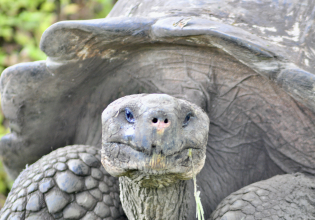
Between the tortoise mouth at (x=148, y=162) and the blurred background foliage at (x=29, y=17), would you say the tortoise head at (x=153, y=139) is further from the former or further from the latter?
the blurred background foliage at (x=29, y=17)

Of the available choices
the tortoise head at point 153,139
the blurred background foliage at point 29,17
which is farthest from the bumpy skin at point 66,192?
the blurred background foliage at point 29,17

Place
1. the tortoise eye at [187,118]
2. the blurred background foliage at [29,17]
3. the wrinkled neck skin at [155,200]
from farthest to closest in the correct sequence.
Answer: the blurred background foliage at [29,17] < the wrinkled neck skin at [155,200] < the tortoise eye at [187,118]

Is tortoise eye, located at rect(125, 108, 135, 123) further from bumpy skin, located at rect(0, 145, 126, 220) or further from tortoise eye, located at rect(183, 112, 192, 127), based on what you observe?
bumpy skin, located at rect(0, 145, 126, 220)

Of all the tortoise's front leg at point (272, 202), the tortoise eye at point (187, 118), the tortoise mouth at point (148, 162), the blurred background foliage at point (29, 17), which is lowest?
the blurred background foliage at point (29, 17)

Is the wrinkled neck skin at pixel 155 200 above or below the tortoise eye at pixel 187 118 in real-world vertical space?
below

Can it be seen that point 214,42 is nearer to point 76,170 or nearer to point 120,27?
point 120,27

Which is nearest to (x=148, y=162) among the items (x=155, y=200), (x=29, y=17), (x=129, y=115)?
(x=129, y=115)

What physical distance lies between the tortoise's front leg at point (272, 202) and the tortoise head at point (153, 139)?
1.03 feet

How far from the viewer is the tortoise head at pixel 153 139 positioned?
3.85 ft

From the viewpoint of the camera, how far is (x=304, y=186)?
160 centimetres

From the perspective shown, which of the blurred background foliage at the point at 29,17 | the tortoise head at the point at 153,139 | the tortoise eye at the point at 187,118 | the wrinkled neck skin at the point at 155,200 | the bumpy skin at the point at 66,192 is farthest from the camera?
the blurred background foliage at the point at 29,17

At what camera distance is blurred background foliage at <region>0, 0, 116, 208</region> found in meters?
3.82

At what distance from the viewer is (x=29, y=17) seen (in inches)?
152

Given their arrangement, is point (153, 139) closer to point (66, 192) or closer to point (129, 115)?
point (129, 115)
